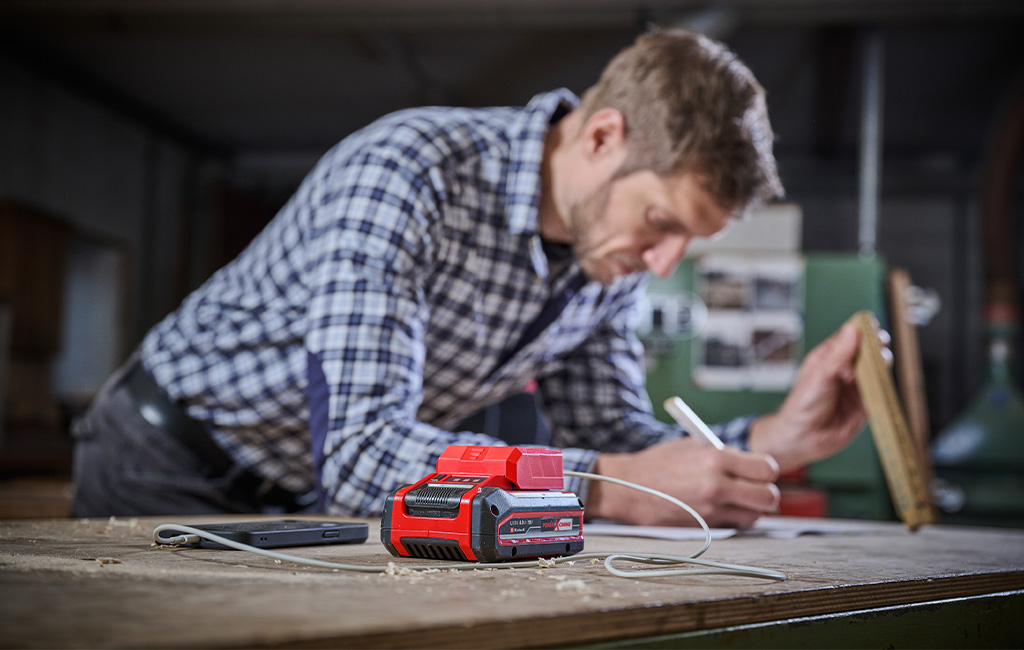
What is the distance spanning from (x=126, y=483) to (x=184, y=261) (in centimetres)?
642

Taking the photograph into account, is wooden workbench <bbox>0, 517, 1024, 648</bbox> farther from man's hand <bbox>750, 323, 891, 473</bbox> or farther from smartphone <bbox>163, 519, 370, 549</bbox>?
man's hand <bbox>750, 323, 891, 473</bbox>

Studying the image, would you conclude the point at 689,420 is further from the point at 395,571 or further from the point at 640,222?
the point at 395,571

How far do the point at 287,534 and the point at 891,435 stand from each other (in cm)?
89

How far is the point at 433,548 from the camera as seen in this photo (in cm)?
73

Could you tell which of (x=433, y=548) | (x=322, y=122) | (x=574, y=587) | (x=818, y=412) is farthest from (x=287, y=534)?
(x=322, y=122)

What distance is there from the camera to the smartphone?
76 centimetres

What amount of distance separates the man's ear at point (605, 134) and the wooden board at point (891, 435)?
46 centimetres

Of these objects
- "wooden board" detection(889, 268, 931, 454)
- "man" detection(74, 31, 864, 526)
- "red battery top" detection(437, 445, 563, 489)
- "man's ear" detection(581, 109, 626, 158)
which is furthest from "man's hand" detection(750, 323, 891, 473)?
"wooden board" detection(889, 268, 931, 454)

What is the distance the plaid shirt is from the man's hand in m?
0.07

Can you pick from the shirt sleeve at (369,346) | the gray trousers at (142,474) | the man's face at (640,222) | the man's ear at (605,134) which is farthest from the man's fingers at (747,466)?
the gray trousers at (142,474)

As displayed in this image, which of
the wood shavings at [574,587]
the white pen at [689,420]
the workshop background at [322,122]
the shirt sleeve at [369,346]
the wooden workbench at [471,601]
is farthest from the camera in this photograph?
the workshop background at [322,122]

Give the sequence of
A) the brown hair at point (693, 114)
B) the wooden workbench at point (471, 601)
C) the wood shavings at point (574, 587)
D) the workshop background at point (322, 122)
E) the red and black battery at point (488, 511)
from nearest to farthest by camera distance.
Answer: the wooden workbench at point (471, 601)
the wood shavings at point (574, 587)
the red and black battery at point (488, 511)
the brown hair at point (693, 114)
the workshop background at point (322, 122)

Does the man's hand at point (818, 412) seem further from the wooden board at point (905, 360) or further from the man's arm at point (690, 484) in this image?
the wooden board at point (905, 360)

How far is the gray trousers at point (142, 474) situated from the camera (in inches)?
53.8
